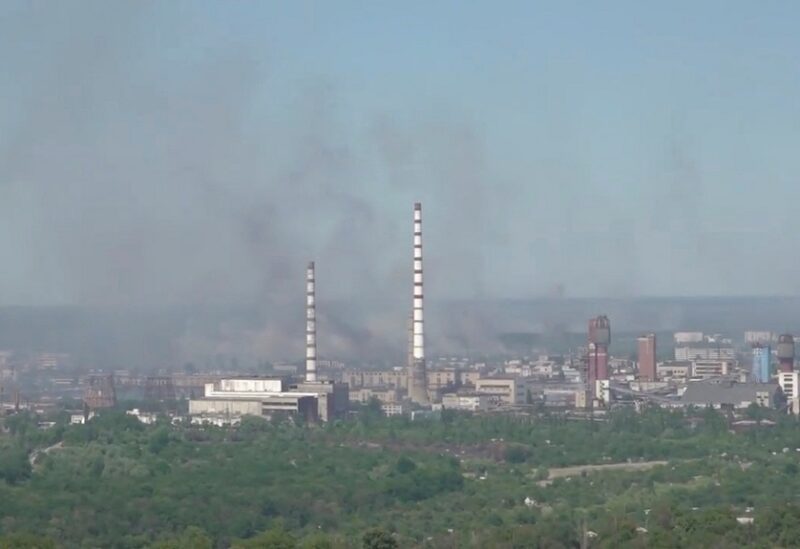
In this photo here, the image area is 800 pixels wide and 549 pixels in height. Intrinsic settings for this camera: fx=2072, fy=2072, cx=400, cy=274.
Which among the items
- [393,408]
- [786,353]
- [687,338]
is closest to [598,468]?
[393,408]

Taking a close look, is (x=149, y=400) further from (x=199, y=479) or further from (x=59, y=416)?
(x=199, y=479)

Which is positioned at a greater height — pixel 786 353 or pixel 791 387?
pixel 786 353

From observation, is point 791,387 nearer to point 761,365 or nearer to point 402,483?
point 761,365

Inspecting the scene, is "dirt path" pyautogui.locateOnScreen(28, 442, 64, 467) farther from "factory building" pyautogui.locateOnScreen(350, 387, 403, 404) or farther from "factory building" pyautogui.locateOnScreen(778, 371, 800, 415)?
"factory building" pyautogui.locateOnScreen(778, 371, 800, 415)

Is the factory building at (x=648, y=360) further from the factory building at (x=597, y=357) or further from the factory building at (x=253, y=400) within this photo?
the factory building at (x=253, y=400)

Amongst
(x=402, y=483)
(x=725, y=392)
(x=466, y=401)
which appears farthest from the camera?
(x=466, y=401)

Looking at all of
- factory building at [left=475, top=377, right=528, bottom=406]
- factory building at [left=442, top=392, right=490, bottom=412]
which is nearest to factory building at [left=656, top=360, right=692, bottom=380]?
factory building at [left=475, top=377, right=528, bottom=406]

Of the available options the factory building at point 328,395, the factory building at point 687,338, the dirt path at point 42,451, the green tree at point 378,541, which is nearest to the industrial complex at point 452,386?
the factory building at point 328,395
